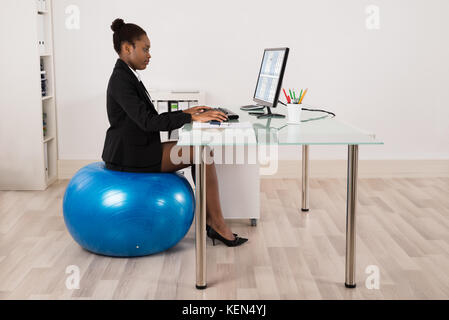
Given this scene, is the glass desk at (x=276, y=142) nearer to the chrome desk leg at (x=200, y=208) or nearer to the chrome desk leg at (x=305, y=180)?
the chrome desk leg at (x=200, y=208)

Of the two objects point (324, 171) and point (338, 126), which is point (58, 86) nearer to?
point (324, 171)

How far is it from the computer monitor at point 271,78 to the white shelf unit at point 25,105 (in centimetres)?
180

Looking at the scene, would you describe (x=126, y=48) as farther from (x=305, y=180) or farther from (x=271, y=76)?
(x=305, y=180)

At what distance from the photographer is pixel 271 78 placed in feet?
10.9

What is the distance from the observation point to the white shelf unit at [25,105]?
4.33 metres

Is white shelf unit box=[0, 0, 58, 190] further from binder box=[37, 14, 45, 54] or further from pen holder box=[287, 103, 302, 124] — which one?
pen holder box=[287, 103, 302, 124]

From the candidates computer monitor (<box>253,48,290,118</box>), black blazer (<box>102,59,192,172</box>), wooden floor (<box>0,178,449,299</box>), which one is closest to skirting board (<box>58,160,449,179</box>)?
wooden floor (<box>0,178,449,299</box>)

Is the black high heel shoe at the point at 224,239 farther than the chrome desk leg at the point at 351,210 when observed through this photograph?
Yes

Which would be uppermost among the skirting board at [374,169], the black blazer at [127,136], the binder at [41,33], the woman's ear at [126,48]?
the binder at [41,33]

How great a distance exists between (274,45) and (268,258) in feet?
7.39

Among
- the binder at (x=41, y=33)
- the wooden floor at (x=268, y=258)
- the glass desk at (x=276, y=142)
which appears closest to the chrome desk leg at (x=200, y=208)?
the glass desk at (x=276, y=142)

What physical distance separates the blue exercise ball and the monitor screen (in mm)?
691

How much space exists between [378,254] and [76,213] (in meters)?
1.56

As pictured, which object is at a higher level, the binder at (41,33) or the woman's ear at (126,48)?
the binder at (41,33)
